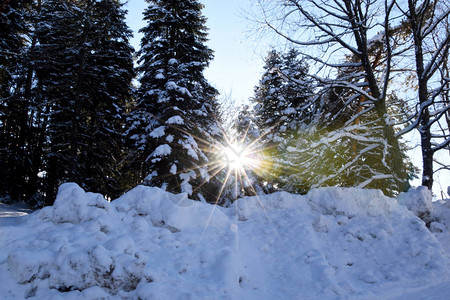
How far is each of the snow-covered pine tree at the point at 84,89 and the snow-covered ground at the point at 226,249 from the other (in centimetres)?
953

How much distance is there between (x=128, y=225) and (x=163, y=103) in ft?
28.7

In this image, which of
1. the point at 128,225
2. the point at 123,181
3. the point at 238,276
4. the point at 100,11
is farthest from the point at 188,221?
the point at 123,181

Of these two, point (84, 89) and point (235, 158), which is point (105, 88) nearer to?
point (84, 89)

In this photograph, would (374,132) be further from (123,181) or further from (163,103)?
(123,181)

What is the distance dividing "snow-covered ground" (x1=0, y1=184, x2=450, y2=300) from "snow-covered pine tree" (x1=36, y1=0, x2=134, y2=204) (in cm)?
953

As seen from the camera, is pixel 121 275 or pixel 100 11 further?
pixel 100 11

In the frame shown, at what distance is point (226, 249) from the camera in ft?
11.7

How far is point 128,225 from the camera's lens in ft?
12.7

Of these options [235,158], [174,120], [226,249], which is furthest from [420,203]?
[235,158]

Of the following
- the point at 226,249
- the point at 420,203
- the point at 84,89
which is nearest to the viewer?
the point at 226,249

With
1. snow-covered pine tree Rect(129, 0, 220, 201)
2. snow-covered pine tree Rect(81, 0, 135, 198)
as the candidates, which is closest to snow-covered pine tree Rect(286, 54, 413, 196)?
snow-covered pine tree Rect(129, 0, 220, 201)

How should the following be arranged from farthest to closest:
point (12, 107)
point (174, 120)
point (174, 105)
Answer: point (12, 107)
point (174, 105)
point (174, 120)

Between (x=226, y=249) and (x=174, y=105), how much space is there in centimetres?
931

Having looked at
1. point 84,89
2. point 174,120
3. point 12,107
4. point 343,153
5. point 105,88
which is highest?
point 105,88
